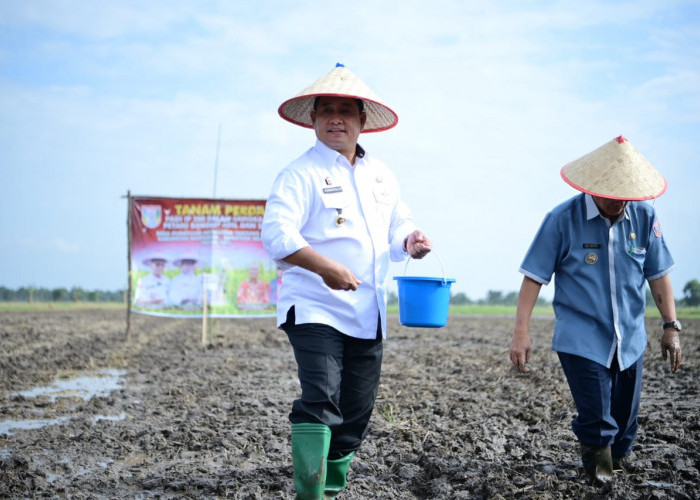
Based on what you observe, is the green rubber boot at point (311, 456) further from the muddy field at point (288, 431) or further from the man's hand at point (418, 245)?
the man's hand at point (418, 245)

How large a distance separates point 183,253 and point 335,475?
9232mm

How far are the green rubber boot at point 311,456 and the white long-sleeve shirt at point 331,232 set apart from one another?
17.5 inches

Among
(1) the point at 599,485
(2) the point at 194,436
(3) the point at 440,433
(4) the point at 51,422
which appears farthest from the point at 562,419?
(4) the point at 51,422

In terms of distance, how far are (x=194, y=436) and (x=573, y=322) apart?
112 inches

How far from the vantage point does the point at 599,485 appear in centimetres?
361

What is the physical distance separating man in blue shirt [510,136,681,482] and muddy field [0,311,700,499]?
393mm

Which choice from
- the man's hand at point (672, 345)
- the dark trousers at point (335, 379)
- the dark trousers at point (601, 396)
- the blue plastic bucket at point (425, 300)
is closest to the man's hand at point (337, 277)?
the dark trousers at point (335, 379)

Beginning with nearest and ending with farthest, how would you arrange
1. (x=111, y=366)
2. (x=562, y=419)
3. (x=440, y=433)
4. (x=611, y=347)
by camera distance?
1. (x=611, y=347)
2. (x=440, y=433)
3. (x=562, y=419)
4. (x=111, y=366)

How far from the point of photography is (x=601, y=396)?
355 cm

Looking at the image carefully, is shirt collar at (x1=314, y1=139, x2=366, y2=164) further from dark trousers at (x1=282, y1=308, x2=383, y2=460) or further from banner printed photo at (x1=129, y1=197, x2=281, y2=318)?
banner printed photo at (x1=129, y1=197, x2=281, y2=318)

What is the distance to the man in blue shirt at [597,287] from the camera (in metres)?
3.56

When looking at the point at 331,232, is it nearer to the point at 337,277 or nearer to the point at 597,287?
the point at 337,277

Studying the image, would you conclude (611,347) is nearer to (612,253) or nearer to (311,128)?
(612,253)

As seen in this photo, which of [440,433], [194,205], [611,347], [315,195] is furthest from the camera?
[194,205]
